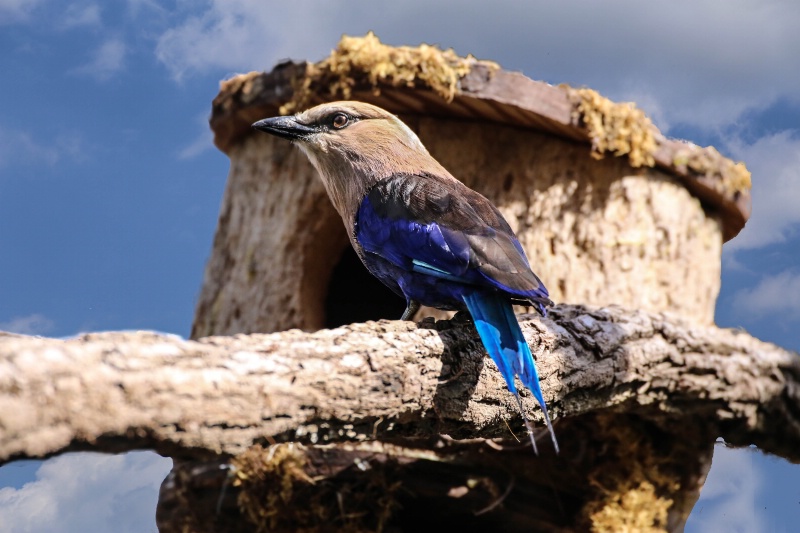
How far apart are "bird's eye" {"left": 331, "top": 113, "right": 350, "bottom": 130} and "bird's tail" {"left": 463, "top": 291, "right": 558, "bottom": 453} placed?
0.96m

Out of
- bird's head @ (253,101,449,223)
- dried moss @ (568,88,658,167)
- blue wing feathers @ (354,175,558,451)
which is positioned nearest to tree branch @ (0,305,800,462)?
blue wing feathers @ (354,175,558,451)

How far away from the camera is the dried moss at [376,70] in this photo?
13.2 ft

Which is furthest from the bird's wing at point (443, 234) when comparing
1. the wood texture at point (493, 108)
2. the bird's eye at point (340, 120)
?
the wood texture at point (493, 108)

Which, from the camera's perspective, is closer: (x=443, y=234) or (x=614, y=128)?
(x=443, y=234)

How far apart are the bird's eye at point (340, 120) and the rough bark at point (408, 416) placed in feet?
2.83

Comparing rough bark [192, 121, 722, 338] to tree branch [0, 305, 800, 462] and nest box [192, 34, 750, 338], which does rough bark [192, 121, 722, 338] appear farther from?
tree branch [0, 305, 800, 462]

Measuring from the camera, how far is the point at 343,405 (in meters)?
2.12

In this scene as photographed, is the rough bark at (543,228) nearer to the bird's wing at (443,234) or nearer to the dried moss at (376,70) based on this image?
the dried moss at (376,70)

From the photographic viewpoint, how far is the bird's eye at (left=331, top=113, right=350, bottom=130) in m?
3.03

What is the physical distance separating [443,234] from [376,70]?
1.82 meters

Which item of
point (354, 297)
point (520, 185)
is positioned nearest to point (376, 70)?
point (520, 185)

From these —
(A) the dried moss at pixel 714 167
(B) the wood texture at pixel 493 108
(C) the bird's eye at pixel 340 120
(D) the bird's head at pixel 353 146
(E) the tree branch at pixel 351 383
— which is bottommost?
(E) the tree branch at pixel 351 383

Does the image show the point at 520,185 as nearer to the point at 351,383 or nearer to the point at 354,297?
the point at 354,297

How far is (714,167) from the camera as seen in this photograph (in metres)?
4.32
